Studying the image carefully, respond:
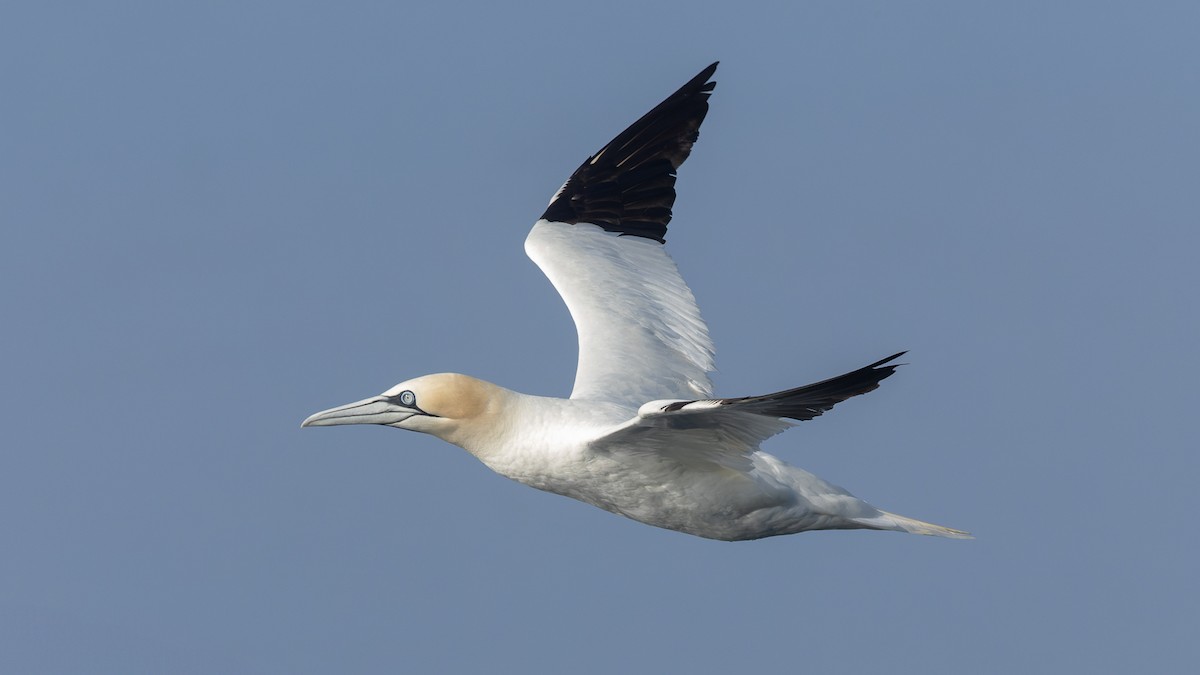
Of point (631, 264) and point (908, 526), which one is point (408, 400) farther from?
point (908, 526)

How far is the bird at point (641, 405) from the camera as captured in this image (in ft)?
A: 40.3

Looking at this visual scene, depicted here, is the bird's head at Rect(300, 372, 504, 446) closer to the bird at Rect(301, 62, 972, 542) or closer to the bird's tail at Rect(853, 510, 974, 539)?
the bird at Rect(301, 62, 972, 542)

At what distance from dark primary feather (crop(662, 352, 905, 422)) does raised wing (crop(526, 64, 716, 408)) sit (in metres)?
3.38

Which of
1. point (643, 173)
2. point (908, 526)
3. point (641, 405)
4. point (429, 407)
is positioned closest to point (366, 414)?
point (429, 407)

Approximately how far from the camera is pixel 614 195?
56.9 ft

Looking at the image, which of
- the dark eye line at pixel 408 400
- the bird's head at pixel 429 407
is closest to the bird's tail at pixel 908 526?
the bird's head at pixel 429 407

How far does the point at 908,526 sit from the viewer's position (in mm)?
14047

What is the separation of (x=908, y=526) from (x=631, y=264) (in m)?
4.03

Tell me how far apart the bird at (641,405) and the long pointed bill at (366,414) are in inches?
0.4

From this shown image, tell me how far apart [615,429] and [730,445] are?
0.92m

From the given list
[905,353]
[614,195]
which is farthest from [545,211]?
[905,353]

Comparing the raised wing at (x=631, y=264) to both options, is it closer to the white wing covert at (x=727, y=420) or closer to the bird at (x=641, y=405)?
the bird at (x=641, y=405)

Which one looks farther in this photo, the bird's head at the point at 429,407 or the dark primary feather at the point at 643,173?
the dark primary feather at the point at 643,173

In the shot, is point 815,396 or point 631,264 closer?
point 815,396
